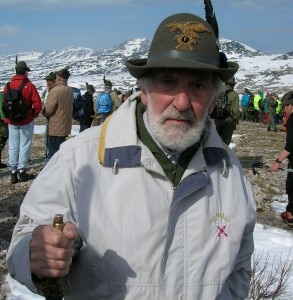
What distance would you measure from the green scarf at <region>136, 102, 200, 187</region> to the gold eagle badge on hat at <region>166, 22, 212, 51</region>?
39 centimetres

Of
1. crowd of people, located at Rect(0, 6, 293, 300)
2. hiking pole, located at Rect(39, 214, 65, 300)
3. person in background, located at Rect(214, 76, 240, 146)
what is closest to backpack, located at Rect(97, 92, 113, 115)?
person in background, located at Rect(214, 76, 240, 146)

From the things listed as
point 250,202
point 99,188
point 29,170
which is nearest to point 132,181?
point 99,188

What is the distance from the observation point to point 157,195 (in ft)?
6.26

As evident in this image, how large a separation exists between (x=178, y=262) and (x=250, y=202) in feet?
1.72

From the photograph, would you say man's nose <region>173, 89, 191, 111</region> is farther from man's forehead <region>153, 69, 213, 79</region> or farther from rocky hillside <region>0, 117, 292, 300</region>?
rocky hillside <region>0, 117, 292, 300</region>

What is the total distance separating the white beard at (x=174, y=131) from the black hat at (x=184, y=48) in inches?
8.1

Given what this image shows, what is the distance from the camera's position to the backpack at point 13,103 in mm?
7336

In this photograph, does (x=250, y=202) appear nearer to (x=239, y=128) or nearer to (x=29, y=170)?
(x=29, y=170)

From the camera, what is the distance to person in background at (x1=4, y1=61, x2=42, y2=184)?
746 cm

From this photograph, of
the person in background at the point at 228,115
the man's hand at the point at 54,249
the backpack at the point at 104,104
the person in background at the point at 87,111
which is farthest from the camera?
the backpack at the point at 104,104

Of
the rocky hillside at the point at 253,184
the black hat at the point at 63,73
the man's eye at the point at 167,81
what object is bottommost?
the rocky hillside at the point at 253,184

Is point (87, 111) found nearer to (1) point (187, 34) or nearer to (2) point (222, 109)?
(2) point (222, 109)

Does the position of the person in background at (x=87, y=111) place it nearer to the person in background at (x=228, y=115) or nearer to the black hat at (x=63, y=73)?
the person in background at (x=228, y=115)

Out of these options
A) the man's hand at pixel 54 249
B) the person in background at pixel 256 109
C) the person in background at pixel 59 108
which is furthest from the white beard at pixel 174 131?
the person in background at pixel 256 109
